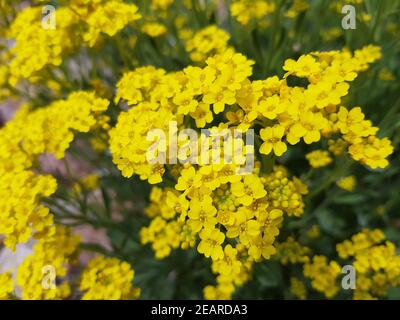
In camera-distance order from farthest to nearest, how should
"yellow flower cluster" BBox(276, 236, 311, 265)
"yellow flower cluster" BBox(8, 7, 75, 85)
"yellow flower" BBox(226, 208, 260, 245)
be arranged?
"yellow flower cluster" BBox(8, 7, 75, 85), "yellow flower cluster" BBox(276, 236, 311, 265), "yellow flower" BBox(226, 208, 260, 245)

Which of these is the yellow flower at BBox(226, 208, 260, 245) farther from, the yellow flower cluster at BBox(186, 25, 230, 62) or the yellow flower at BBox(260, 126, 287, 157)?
the yellow flower cluster at BBox(186, 25, 230, 62)

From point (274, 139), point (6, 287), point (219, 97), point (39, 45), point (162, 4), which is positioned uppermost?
point (162, 4)

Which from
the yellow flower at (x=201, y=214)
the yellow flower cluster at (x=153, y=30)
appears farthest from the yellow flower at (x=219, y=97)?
the yellow flower cluster at (x=153, y=30)

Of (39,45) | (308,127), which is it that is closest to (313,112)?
(308,127)

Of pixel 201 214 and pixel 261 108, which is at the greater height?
pixel 261 108

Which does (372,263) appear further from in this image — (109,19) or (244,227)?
(109,19)

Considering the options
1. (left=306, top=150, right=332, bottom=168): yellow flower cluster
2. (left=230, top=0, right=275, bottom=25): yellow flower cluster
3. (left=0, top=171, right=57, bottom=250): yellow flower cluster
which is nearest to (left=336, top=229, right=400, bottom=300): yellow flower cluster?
(left=306, top=150, right=332, bottom=168): yellow flower cluster
